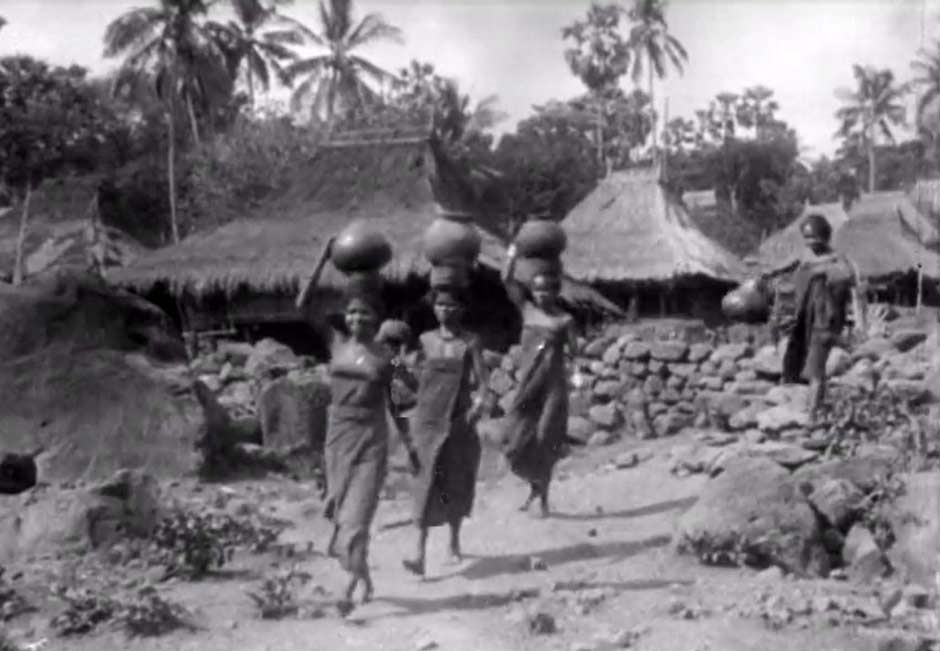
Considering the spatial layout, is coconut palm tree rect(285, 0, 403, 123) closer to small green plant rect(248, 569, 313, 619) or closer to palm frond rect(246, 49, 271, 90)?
palm frond rect(246, 49, 271, 90)

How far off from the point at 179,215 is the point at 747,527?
89.8 feet

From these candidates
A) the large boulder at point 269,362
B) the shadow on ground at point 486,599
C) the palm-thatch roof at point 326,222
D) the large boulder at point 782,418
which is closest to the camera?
the shadow on ground at point 486,599

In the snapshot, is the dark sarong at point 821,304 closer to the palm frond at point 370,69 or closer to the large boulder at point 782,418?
the large boulder at point 782,418

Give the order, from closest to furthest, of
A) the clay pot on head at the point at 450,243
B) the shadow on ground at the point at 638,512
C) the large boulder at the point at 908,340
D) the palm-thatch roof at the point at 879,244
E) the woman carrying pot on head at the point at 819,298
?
the clay pot on head at the point at 450,243 < the shadow on ground at the point at 638,512 < the woman carrying pot on head at the point at 819,298 < the large boulder at the point at 908,340 < the palm-thatch roof at the point at 879,244

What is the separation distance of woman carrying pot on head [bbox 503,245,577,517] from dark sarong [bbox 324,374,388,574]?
6.41 feet

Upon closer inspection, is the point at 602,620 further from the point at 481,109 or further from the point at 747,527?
the point at 481,109

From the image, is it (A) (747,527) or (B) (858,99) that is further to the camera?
(B) (858,99)

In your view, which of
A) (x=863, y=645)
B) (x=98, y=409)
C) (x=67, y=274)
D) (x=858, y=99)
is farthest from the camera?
(x=858, y=99)

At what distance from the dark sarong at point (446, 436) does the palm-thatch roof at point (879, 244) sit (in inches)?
905

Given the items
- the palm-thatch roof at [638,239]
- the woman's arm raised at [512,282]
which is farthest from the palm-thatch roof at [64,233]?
the woman's arm raised at [512,282]

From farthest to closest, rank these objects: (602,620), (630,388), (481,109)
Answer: (481,109) < (630,388) < (602,620)

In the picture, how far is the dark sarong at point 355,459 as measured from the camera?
5887mm

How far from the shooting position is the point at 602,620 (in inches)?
227

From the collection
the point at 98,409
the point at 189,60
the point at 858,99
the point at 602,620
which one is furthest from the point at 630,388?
the point at 858,99
